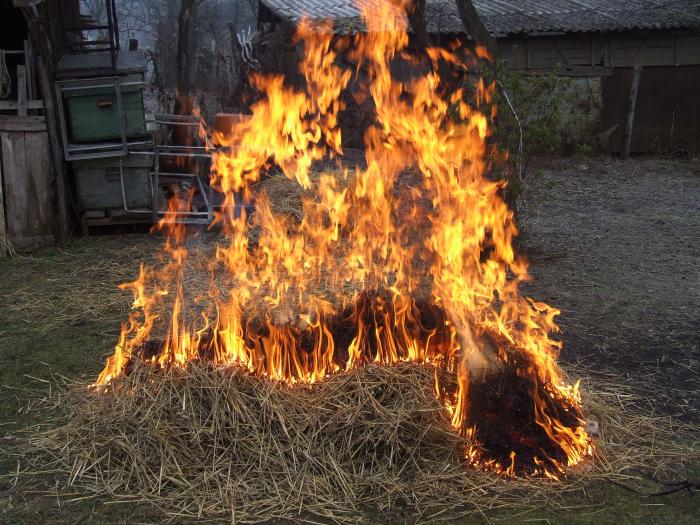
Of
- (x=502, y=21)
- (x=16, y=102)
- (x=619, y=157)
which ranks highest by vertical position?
(x=502, y=21)

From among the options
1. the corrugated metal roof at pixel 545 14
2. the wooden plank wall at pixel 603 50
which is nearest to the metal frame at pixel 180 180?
the corrugated metal roof at pixel 545 14

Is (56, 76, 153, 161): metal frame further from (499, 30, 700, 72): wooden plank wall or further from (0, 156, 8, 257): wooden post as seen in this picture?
(499, 30, 700, 72): wooden plank wall

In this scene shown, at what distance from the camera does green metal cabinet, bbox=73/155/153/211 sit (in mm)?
8508

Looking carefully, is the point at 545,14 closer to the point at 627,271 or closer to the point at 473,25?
the point at 473,25

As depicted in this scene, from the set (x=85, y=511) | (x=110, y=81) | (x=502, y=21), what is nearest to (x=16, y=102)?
(x=110, y=81)

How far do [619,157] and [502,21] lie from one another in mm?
4265

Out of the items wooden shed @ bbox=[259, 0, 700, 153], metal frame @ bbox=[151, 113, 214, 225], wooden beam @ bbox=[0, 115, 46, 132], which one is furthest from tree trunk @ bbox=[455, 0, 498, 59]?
wooden shed @ bbox=[259, 0, 700, 153]

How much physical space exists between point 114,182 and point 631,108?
11489mm

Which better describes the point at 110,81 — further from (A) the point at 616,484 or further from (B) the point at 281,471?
(A) the point at 616,484

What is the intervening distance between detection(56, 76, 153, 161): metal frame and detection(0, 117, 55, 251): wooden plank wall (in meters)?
0.26

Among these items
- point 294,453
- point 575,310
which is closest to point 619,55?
point 575,310

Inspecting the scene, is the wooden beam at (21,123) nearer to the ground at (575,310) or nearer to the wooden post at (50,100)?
the wooden post at (50,100)

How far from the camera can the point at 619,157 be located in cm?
1534

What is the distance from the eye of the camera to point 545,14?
16688 mm
